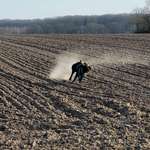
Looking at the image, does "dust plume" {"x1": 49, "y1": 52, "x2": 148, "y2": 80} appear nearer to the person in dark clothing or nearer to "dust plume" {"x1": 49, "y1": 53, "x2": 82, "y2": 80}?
"dust plume" {"x1": 49, "y1": 53, "x2": 82, "y2": 80}

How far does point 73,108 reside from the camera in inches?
623

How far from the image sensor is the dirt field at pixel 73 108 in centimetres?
1216

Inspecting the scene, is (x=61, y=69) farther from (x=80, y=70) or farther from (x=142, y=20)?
(x=142, y=20)

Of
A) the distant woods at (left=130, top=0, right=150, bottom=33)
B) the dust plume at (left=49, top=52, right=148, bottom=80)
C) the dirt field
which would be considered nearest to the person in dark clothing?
the dirt field

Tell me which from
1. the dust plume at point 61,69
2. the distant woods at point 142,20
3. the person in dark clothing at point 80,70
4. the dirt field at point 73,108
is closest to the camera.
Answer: the dirt field at point 73,108

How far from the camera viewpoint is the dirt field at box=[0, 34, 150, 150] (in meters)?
12.2

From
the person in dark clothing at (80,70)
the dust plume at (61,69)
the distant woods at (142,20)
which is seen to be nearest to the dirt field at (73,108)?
the dust plume at (61,69)

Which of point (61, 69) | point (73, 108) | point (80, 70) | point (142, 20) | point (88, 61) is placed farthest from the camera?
point (142, 20)

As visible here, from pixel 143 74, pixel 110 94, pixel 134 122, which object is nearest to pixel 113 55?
pixel 143 74

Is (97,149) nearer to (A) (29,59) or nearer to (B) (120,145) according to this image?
(B) (120,145)

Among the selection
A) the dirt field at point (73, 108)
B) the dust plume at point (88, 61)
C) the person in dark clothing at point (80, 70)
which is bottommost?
the dust plume at point (88, 61)

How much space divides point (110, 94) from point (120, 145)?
22.9 ft

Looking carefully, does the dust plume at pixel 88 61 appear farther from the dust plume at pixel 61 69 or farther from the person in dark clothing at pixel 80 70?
the person in dark clothing at pixel 80 70

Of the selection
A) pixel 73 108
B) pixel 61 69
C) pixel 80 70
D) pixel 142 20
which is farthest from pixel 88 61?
pixel 142 20
